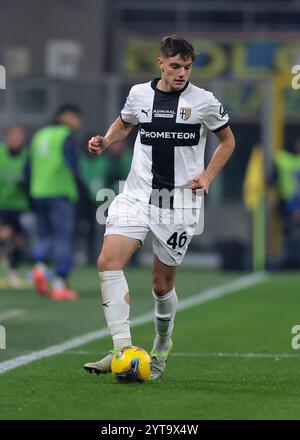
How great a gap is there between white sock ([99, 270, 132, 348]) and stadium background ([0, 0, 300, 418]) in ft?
1.35

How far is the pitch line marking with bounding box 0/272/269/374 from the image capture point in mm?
10281

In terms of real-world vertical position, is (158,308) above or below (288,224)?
→ above

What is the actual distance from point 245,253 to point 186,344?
1217 centimetres

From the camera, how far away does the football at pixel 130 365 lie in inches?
343

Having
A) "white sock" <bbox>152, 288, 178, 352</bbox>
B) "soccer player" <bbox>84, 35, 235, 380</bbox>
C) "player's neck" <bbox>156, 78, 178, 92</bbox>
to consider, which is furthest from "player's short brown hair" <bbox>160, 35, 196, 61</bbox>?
"white sock" <bbox>152, 288, 178, 352</bbox>

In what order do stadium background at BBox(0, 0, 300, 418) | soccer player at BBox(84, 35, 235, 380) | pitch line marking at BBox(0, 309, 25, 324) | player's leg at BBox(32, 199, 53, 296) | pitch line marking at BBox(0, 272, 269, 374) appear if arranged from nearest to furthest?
soccer player at BBox(84, 35, 235, 380) → pitch line marking at BBox(0, 272, 269, 374) → stadium background at BBox(0, 0, 300, 418) → pitch line marking at BBox(0, 309, 25, 324) → player's leg at BBox(32, 199, 53, 296)

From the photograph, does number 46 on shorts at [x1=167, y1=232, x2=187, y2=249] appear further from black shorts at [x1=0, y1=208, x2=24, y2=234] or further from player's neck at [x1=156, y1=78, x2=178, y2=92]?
black shorts at [x1=0, y1=208, x2=24, y2=234]

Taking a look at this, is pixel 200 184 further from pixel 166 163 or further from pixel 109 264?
pixel 109 264

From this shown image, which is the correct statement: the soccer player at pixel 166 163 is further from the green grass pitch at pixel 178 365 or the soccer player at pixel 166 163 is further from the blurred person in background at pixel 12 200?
the blurred person in background at pixel 12 200

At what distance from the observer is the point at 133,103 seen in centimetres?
935

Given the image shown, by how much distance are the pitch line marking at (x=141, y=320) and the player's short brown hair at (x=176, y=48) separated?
2.34 meters

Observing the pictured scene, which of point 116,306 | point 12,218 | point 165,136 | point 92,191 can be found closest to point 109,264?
point 116,306

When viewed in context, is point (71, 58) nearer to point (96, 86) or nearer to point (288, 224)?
point (96, 86)
